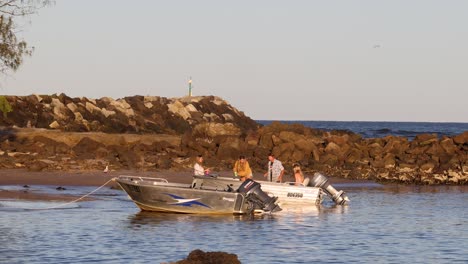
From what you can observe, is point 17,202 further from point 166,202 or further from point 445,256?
point 445,256

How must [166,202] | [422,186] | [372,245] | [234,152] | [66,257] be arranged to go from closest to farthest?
[66,257] < [372,245] < [166,202] < [422,186] < [234,152]


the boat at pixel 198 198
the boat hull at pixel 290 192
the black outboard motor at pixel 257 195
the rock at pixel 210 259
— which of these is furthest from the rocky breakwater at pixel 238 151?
the rock at pixel 210 259

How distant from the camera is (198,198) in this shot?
99.9 feet

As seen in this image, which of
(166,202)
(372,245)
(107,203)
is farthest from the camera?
(107,203)

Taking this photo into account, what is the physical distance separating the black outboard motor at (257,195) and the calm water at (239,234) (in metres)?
0.44

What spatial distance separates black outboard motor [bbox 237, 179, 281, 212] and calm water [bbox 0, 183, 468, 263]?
1.43ft

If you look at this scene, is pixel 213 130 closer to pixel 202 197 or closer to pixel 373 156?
pixel 373 156

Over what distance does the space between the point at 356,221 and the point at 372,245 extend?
232 inches

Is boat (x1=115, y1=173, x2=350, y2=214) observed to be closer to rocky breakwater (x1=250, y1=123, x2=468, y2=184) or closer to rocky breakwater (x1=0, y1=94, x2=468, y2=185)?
rocky breakwater (x1=0, y1=94, x2=468, y2=185)

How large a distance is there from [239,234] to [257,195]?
4.41m

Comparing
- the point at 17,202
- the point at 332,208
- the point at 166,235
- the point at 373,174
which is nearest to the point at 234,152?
the point at 373,174

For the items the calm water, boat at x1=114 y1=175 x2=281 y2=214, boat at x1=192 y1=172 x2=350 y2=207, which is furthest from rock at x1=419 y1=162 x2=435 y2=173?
boat at x1=114 y1=175 x2=281 y2=214

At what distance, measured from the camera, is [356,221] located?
3122 centimetres

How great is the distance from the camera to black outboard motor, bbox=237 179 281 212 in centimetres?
3050
